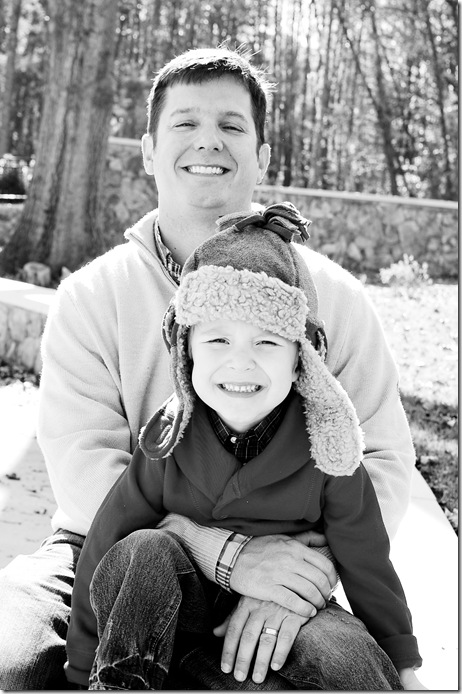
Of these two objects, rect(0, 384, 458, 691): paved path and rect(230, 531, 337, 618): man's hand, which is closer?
rect(230, 531, 337, 618): man's hand

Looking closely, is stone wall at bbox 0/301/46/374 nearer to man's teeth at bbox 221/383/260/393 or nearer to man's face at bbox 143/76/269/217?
man's face at bbox 143/76/269/217

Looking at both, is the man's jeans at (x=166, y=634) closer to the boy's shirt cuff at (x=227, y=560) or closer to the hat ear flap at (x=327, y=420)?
the boy's shirt cuff at (x=227, y=560)

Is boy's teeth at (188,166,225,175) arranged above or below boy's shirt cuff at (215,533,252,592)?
above

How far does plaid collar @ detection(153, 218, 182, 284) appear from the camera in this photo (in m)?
2.29

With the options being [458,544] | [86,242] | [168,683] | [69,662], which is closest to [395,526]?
[168,683]

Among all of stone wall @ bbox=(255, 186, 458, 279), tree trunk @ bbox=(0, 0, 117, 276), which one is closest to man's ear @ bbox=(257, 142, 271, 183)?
tree trunk @ bbox=(0, 0, 117, 276)

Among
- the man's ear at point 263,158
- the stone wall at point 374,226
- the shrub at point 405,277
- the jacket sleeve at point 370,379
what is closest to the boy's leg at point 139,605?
the jacket sleeve at point 370,379

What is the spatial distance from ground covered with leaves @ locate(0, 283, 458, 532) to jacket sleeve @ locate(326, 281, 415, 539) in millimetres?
1454

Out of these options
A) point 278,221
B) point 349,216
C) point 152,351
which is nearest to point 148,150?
point 152,351

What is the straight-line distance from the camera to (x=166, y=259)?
2.31 meters

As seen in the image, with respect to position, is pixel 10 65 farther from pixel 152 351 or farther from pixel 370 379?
pixel 370 379

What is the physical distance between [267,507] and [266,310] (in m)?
0.40

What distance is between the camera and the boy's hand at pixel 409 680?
5.56 ft

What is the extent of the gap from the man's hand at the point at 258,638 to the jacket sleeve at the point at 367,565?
138 millimetres
